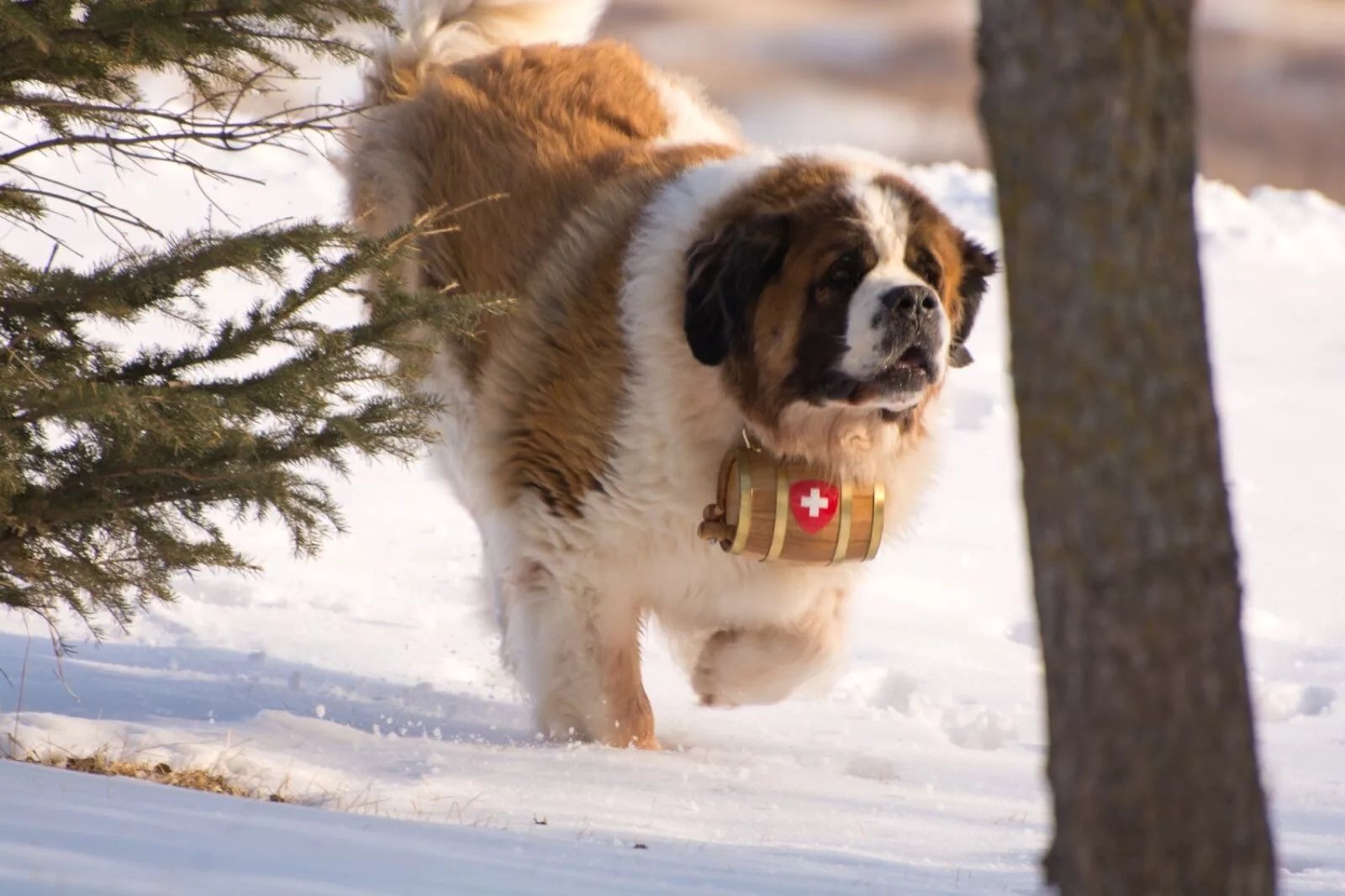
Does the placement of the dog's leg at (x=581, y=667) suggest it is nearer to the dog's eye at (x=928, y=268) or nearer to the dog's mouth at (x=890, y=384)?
the dog's mouth at (x=890, y=384)

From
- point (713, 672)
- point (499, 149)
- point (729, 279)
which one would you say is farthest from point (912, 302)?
point (499, 149)

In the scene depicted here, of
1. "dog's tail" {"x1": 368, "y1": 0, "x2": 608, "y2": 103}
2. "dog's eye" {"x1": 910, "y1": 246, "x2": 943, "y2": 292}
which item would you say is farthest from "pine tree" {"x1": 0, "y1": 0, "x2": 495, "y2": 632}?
"dog's tail" {"x1": 368, "y1": 0, "x2": 608, "y2": 103}

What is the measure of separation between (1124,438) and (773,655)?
2808 millimetres

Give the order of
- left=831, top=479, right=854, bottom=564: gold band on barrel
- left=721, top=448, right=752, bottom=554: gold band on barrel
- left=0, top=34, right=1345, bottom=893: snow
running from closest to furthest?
left=0, top=34, right=1345, bottom=893: snow < left=721, top=448, right=752, bottom=554: gold band on barrel < left=831, top=479, right=854, bottom=564: gold band on barrel

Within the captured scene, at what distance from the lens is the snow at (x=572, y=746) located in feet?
7.16

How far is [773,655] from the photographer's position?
4.13 meters

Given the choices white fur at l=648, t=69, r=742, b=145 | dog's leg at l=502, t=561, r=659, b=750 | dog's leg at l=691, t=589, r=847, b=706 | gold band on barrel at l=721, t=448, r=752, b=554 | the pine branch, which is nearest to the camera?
the pine branch

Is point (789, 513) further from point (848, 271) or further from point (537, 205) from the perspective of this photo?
point (537, 205)

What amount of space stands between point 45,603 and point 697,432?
4.92ft

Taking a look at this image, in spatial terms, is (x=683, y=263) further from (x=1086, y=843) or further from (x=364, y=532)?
(x=364, y=532)

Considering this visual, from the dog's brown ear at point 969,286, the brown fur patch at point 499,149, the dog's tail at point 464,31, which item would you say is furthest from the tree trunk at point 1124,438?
the dog's tail at point 464,31

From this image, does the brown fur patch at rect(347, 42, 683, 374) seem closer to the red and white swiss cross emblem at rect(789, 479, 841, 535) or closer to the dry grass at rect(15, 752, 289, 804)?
the red and white swiss cross emblem at rect(789, 479, 841, 535)

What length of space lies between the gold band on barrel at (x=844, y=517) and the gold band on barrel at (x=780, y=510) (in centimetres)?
15

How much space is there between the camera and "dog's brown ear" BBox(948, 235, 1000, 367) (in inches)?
150
